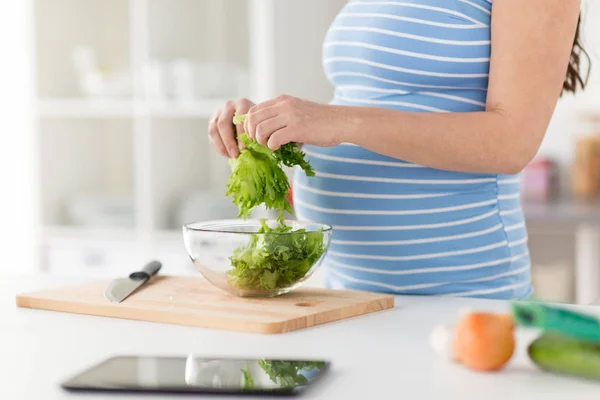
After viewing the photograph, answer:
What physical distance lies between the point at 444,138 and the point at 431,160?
1.6 inches

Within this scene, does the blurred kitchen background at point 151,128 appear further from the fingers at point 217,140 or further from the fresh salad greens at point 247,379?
the fresh salad greens at point 247,379

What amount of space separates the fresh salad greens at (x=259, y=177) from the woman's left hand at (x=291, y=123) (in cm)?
3

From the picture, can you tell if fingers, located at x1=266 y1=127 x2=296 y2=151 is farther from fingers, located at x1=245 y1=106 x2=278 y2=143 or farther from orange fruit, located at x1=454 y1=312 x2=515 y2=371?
orange fruit, located at x1=454 y1=312 x2=515 y2=371

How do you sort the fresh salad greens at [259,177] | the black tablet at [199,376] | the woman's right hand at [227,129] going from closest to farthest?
the black tablet at [199,376]
the fresh salad greens at [259,177]
the woman's right hand at [227,129]

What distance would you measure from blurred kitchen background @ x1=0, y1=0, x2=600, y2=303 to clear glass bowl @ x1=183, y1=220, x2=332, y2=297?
6.05 ft

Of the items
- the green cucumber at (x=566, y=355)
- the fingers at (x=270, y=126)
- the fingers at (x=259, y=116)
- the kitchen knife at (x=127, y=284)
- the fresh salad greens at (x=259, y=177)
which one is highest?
the fingers at (x=259, y=116)

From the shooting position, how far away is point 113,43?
3.53 meters

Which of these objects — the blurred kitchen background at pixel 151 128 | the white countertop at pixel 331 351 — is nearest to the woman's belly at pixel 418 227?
the white countertop at pixel 331 351

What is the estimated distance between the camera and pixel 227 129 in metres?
1.26

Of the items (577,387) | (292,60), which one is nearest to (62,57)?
(292,60)

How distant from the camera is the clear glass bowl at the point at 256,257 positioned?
1.11m

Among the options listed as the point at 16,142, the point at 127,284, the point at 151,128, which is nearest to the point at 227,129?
the point at 127,284

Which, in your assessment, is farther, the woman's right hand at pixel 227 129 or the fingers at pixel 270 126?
the woman's right hand at pixel 227 129

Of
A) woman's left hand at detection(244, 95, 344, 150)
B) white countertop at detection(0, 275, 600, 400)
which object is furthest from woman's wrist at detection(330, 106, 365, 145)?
white countertop at detection(0, 275, 600, 400)
